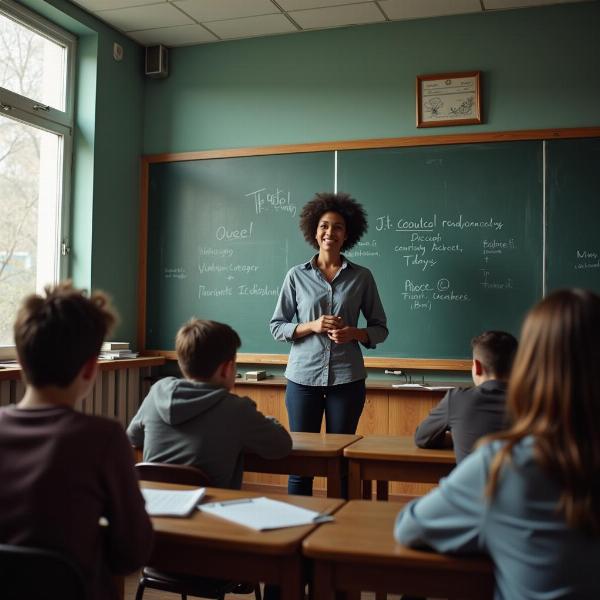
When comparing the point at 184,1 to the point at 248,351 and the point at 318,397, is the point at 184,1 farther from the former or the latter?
the point at 318,397

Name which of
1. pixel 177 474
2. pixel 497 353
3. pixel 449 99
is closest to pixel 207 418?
pixel 177 474

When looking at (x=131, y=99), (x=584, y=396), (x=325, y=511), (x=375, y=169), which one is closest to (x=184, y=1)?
(x=131, y=99)

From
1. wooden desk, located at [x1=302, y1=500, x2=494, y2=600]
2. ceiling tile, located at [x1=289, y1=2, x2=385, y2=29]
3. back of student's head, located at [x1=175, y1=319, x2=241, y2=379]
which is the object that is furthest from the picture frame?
wooden desk, located at [x1=302, y1=500, x2=494, y2=600]

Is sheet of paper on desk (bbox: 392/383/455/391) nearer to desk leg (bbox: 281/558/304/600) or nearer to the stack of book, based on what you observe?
the stack of book

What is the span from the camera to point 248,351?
473 centimetres

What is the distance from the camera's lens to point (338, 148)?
4562mm

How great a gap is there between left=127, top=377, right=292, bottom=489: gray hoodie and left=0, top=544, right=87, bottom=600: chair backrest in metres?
0.83

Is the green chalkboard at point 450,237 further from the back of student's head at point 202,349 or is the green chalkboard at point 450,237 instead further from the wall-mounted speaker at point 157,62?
the back of student's head at point 202,349

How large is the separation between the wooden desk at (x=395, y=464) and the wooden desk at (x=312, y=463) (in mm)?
39

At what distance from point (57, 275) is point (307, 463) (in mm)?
2794

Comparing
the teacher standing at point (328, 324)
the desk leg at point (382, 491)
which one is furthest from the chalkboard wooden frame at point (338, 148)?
the desk leg at point (382, 491)

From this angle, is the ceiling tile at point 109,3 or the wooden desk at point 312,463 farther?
the ceiling tile at point 109,3

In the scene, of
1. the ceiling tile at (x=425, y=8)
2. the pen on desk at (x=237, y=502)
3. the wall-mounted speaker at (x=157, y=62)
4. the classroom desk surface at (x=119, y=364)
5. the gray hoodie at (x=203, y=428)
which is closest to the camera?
the pen on desk at (x=237, y=502)

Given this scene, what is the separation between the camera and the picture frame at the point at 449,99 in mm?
4312
